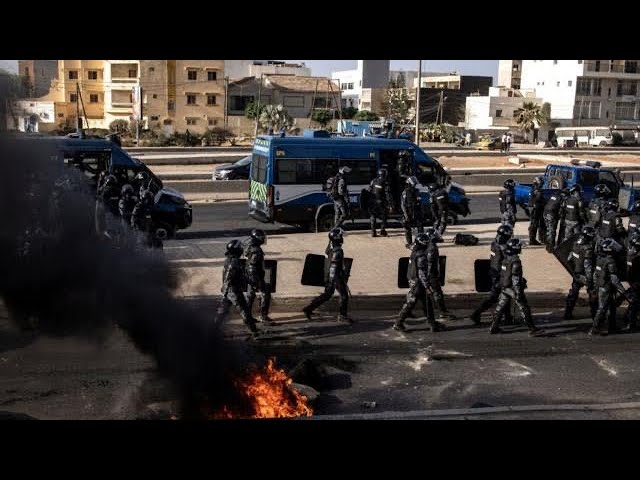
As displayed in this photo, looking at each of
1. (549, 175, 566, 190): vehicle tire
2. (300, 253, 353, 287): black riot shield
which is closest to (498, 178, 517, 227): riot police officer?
(549, 175, 566, 190): vehicle tire

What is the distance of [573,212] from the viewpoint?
55.4ft

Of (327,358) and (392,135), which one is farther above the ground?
(392,135)

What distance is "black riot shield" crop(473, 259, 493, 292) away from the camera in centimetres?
1383

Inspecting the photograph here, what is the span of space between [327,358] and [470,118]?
68.1 m

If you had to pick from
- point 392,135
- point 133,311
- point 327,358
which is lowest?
point 327,358

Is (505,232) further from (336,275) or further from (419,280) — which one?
(336,275)

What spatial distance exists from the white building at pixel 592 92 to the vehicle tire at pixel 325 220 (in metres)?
57.9

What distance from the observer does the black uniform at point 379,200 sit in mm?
18734

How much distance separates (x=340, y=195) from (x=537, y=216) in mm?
4489

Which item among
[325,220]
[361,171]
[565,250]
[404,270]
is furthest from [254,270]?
[361,171]
